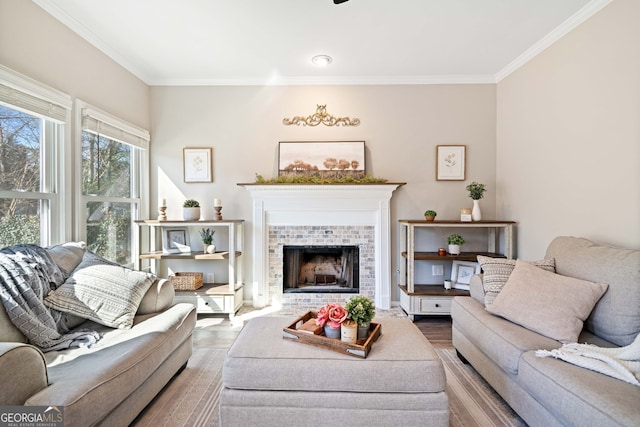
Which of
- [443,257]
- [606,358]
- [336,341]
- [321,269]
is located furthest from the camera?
[321,269]

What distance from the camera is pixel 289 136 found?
3439 millimetres

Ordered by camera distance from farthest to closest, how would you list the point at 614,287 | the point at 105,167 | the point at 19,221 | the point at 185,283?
the point at 185,283
the point at 105,167
the point at 19,221
the point at 614,287

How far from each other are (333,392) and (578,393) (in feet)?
3.35

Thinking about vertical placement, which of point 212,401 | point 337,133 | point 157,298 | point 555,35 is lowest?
point 212,401

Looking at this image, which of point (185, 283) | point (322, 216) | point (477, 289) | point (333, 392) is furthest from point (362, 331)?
point (185, 283)

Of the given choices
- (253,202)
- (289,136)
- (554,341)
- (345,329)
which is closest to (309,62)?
(289,136)

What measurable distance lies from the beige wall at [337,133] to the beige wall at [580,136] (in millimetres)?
446

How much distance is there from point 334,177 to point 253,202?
98 centimetres

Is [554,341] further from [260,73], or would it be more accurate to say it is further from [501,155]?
[260,73]

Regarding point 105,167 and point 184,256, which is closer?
point 105,167

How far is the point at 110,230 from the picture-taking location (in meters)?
2.93

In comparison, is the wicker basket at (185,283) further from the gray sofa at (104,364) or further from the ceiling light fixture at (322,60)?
the ceiling light fixture at (322,60)

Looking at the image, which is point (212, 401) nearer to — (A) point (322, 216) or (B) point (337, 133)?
(A) point (322, 216)

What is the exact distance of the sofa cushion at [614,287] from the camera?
1561 mm
